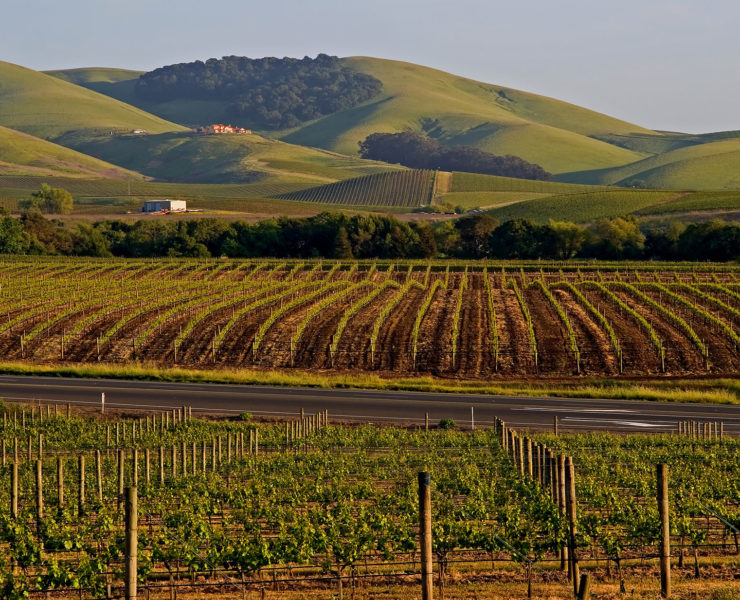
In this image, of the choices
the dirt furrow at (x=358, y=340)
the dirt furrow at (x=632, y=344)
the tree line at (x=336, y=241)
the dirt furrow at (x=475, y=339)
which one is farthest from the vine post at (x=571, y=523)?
the tree line at (x=336, y=241)

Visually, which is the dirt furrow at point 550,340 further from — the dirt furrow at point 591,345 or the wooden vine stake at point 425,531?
the wooden vine stake at point 425,531

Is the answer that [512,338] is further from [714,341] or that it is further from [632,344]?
[714,341]

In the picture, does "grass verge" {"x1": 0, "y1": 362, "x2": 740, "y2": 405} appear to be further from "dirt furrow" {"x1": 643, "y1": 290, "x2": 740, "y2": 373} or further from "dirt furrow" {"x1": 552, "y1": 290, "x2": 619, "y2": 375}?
"dirt furrow" {"x1": 643, "y1": 290, "x2": 740, "y2": 373}

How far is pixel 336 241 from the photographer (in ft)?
432

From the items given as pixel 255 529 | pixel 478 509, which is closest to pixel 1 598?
pixel 255 529

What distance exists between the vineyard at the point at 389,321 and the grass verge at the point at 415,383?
2.06 meters

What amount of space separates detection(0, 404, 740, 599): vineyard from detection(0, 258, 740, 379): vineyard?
23.5m

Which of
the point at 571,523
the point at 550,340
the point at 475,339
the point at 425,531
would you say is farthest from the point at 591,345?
the point at 425,531

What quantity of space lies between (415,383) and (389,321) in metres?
16.1

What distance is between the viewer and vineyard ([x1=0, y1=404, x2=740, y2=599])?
1975 cm

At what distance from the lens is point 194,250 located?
430 feet

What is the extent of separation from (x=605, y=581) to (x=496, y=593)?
251 centimetres

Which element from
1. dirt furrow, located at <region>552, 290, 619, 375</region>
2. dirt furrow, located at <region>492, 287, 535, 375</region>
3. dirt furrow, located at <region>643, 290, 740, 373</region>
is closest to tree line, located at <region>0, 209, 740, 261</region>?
dirt furrow, located at <region>492, 287, 535, 375</region>

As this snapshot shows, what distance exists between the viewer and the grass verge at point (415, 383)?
183 feet
